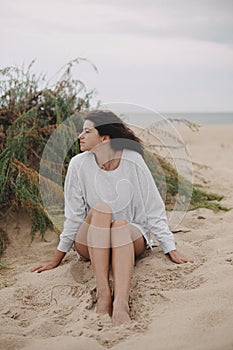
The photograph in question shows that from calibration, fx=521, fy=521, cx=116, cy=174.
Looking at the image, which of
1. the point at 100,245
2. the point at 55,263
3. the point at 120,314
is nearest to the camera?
the point at 120,314

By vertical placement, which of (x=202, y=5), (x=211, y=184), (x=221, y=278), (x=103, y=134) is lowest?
(x=211, y=184)

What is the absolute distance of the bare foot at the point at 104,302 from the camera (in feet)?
7.02

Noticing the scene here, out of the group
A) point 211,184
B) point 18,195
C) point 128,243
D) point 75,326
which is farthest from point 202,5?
point 75,326

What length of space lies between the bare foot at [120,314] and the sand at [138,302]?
3 cm

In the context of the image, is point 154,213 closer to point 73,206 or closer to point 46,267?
point 73,206

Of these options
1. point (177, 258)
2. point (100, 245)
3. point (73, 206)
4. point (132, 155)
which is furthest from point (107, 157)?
point (177, 258)

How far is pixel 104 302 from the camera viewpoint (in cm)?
217

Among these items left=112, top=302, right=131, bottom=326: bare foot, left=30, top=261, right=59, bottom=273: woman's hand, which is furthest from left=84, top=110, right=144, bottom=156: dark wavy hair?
left=112, top=302, right=131, bottom=326: bare foot

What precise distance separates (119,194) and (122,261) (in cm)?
40

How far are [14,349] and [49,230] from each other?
1.47 meters

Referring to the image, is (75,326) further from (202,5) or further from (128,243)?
(202,5)

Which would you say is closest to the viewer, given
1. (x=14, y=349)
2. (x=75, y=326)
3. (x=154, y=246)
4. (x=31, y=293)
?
(x=14, y=349)

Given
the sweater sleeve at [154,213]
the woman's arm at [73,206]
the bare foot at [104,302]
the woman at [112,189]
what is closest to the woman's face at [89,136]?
the woman at [112,189]

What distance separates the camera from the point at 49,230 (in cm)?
332
